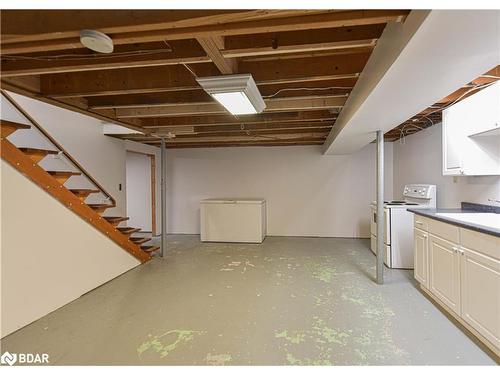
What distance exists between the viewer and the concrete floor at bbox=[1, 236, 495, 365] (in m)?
1.86

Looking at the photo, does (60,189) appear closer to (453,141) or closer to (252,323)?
(252,323)

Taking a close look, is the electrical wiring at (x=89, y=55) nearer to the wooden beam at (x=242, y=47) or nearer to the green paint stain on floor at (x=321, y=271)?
the wooden beam at (x=242, y=47)

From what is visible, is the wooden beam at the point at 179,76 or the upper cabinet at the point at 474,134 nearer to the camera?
the wooden beam at the point at 179,76

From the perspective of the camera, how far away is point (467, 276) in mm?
2098

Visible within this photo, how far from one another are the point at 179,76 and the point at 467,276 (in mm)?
2921

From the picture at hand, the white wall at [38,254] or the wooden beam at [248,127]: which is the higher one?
the wooden beam at [248,127]

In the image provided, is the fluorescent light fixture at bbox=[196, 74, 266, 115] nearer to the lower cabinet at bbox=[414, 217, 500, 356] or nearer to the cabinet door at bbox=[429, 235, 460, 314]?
the lower cabinet at bbox=[414, 217, 500, 356]

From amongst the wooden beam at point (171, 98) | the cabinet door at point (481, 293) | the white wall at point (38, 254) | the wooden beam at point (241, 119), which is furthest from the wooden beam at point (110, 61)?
the cabinet door at point (481, 293)

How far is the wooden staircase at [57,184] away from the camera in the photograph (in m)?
2.27

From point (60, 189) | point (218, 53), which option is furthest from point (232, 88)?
point (60, 189)

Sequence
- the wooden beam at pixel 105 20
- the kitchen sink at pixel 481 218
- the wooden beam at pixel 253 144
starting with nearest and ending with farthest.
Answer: the wooden beam at pixel 105 20 → the kitchen sink at pixel 481 218 → the wooden beam at pixel 253 144

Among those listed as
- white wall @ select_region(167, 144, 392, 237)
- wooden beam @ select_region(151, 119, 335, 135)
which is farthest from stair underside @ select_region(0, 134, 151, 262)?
white wall @ select_region(167, 144, 392, 237)

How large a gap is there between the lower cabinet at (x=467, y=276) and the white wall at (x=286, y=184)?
3088 mm
